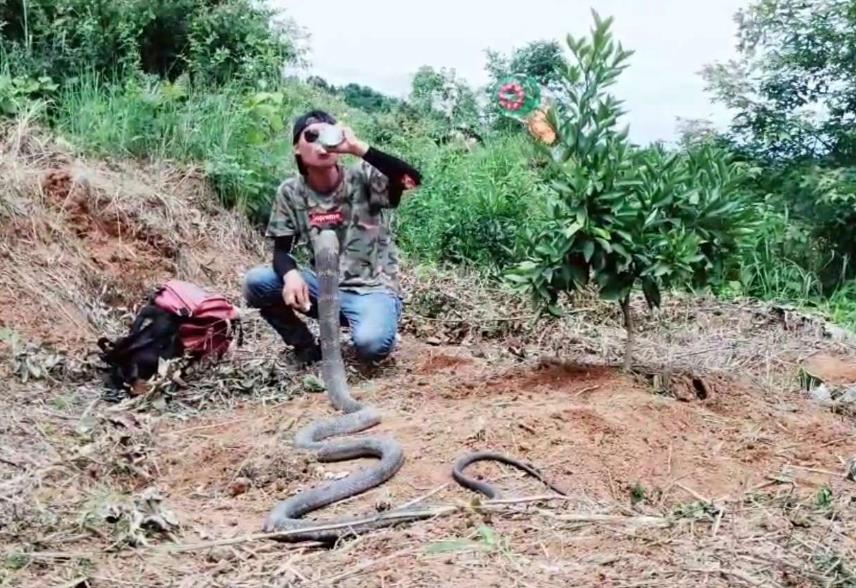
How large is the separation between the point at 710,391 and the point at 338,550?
1706 mm

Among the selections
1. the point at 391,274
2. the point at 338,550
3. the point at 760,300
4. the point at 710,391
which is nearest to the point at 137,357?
the point at 391,274

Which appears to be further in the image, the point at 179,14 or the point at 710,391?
the point at 179,14

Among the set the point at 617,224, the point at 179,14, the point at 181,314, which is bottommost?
the point at 181,314

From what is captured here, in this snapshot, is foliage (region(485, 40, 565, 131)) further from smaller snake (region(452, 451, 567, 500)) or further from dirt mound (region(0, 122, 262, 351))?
smaller snake (region(452, 451, 567, 500))

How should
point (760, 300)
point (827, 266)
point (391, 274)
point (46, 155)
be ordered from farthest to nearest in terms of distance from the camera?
point (827, 266), point (760, 300), point (46, 155), point (391, 274)

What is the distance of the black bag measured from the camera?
3.71 meters

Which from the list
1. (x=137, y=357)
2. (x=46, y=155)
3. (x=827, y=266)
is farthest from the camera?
(x=827, y=266)

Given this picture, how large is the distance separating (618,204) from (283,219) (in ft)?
4.69

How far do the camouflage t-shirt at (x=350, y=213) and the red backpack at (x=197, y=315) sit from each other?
381 millimetres

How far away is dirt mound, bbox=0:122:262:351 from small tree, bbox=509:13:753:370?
2.25 meters

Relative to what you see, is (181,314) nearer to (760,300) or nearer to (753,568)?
(753,568)

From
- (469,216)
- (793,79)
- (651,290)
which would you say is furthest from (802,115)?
(651,290)

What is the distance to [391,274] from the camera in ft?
13.6

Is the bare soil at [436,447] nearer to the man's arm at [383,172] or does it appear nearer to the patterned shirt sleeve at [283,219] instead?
the patterned shirt sleeve at [283,219]
